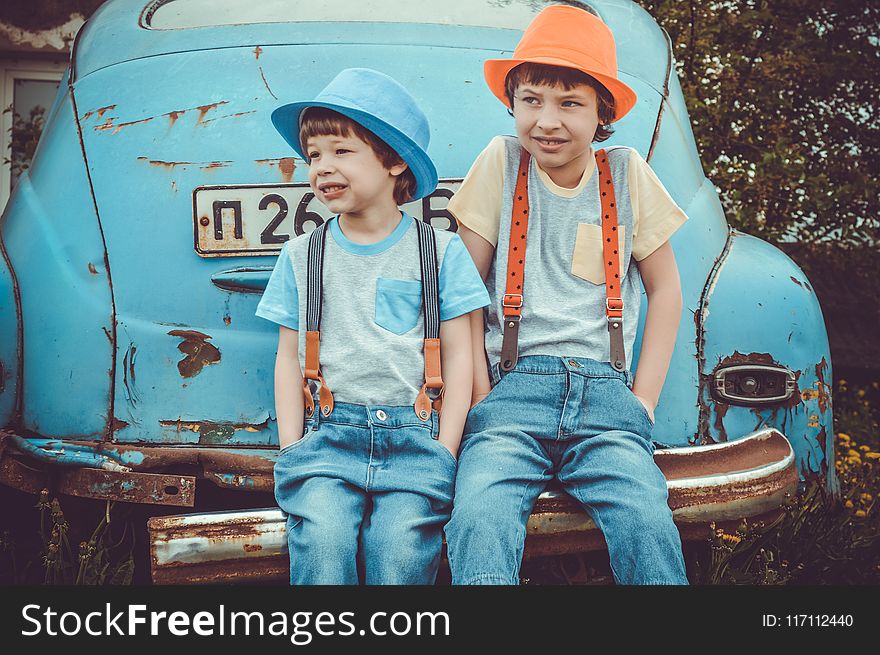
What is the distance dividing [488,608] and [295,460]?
1.70 feet

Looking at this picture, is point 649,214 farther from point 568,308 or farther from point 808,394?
point 808,394

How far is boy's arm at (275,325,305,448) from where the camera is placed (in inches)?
83.4

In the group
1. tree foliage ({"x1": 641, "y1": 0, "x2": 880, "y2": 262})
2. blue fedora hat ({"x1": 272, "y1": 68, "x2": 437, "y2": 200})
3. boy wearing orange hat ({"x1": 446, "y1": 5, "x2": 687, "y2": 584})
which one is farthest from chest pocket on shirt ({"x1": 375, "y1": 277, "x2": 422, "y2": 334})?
tree foliage ({"x1": 641, "y1": 0, "x2": 880, "y2": 262})

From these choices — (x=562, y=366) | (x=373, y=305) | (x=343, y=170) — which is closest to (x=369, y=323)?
(x=373, y=305)

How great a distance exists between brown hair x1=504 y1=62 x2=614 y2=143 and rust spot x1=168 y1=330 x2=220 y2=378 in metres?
0.98

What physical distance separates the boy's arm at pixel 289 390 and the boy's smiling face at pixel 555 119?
2.32ft

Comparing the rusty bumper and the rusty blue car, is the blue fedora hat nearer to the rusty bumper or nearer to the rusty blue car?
the rusty blue car

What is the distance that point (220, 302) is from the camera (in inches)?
96.2

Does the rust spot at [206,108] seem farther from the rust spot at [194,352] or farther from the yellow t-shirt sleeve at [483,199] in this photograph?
the yellow t-shirt sleeve at [483,199]

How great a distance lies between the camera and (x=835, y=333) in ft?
16.9

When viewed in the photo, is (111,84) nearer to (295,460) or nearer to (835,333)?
(295,460)

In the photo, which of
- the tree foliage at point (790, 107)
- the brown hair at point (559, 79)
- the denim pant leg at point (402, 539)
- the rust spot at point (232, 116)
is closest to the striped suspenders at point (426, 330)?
the denim pant leg at point (402, 539)

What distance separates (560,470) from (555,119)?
0.79 metres

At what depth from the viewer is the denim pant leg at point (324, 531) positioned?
6.14 ft
